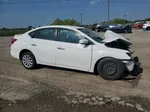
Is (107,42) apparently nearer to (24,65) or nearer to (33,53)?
(33,53)

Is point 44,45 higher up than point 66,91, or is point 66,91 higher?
point 44,45

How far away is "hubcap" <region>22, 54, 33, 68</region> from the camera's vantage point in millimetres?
7477

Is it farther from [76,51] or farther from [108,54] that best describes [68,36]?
[108,54]

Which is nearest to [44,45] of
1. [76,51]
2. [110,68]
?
[76,51]

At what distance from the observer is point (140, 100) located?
4738mm

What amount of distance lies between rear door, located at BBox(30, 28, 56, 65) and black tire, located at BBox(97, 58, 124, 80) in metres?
1.70

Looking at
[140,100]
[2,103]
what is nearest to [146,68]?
[140,100]

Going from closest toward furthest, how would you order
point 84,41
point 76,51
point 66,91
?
1. point 66,91
2. point 84,41
3. point 76,51

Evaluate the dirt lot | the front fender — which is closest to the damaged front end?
the front fender

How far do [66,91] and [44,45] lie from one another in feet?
7.43

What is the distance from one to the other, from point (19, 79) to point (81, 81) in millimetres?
1908

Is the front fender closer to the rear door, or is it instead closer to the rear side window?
the rear door

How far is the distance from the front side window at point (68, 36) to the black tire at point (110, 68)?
3.55 ft

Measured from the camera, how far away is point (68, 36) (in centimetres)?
681
